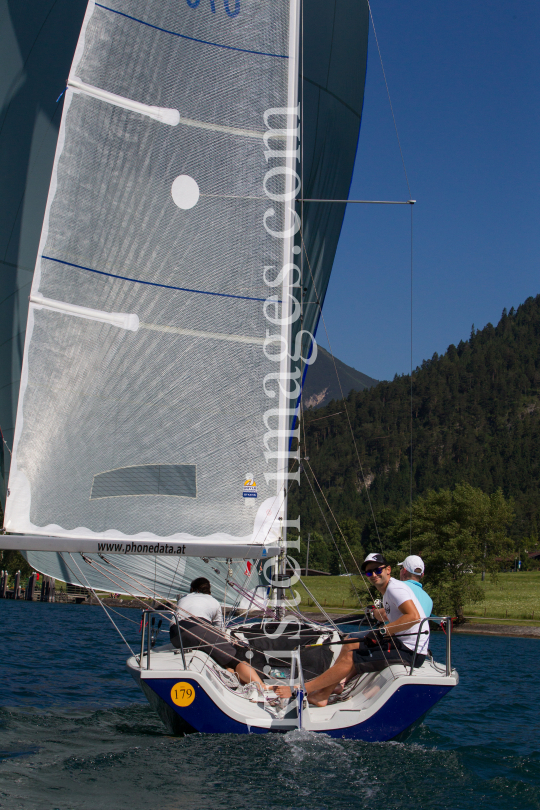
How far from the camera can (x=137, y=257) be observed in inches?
344

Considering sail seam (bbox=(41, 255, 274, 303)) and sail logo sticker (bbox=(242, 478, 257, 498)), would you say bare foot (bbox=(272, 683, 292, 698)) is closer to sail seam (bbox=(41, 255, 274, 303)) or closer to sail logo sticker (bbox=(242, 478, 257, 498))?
sail logo sticker (bbox=(242, 478, 257, 498))

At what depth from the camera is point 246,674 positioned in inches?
304

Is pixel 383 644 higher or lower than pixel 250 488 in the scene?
lower

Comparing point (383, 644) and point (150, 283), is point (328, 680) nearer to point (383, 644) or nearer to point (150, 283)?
point (383, 644)

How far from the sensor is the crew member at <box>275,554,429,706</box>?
7.38m

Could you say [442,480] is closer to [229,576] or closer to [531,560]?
[531,560]

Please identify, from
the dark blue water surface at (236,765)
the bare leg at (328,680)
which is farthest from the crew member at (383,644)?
the dark blue water surface at (236,765)

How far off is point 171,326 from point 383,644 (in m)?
4.31

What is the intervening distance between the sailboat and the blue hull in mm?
611

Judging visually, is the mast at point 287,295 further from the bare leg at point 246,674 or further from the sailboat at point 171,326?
the bare leg at point 246,674

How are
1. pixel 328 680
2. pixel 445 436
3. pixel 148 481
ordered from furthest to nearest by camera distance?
pixel 445 436, pixel 148 481, pixel 328 680

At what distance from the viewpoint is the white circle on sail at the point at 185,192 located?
8.96m

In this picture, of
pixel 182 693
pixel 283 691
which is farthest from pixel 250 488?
pixel 182 693

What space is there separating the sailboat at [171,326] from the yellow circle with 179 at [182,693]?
63cm
